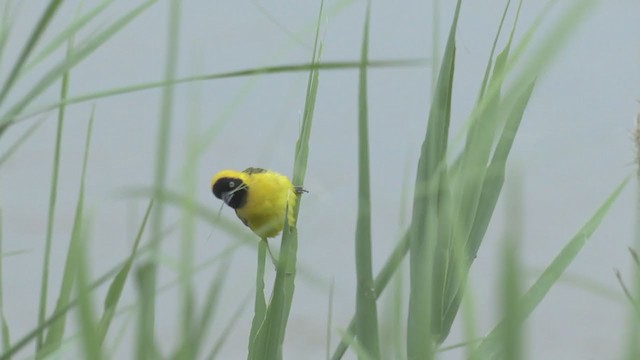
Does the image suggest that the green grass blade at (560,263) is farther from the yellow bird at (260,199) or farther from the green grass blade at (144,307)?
the yellow bird at (260,199)

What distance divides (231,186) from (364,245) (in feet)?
4.65

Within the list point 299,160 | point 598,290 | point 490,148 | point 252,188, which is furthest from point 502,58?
point 252,188

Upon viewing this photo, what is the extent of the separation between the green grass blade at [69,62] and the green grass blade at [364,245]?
0.60ft

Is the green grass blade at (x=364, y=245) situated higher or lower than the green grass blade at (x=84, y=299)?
higher

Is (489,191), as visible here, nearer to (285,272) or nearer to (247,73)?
(285,272)

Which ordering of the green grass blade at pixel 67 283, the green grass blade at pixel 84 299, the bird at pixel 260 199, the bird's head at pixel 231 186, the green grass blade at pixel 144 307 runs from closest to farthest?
the green grass blade at pixel 84 299, the green grass blade at pixel 144 307, the green grass blade at pixel 67 283, the bird at pixel 260 199, the bird's head at pixel 231 186

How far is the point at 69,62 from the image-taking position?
816 mm

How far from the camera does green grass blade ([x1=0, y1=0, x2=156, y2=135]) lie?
0.80m

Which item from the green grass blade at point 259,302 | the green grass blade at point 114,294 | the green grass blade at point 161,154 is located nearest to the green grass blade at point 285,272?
the green grass blade at point 259,302

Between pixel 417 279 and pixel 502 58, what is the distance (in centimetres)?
25

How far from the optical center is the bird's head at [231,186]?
7.41ft

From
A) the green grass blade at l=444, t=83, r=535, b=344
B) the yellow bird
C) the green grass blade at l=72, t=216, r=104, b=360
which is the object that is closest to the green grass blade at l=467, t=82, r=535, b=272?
the green grass blade at l=444, t=83, r=535, b=344

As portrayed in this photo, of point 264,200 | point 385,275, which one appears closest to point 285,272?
point 385,275

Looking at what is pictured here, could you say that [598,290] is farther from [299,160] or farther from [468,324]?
[299,160]
